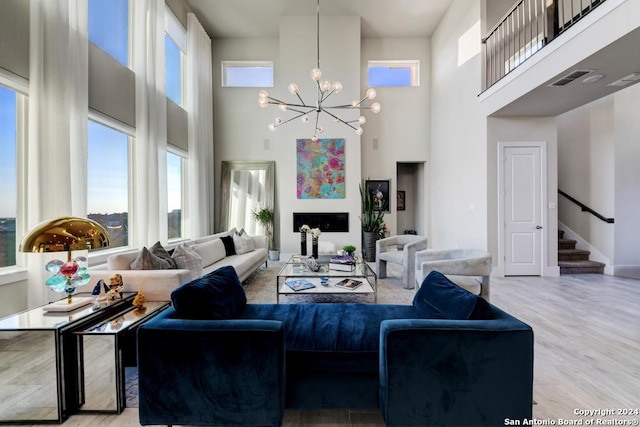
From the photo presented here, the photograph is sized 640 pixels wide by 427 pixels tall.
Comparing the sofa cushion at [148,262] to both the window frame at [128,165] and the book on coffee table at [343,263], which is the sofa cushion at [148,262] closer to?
the window frame at [128,165]

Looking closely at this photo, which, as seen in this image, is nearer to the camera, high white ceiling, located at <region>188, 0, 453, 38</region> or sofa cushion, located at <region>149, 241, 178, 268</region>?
sofa cushion, located at <region>149, 241, 178, 268</region>

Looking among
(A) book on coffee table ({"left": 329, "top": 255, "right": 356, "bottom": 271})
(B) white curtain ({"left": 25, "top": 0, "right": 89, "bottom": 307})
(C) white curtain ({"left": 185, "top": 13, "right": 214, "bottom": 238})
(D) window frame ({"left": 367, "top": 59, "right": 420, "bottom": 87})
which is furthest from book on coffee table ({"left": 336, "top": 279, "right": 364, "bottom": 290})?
(D) window frame ({"left": 367, "top": 59, "right": 420, "bottom": 87})

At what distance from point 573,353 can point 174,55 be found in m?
7.49

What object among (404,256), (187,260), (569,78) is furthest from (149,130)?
(569,78)

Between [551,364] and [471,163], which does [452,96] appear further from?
[551,364]

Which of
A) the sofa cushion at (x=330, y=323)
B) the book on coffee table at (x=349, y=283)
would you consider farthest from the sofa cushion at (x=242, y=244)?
the sofa cushion at (x=330, y=323)

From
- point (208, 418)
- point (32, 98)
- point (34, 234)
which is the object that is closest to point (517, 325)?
point (208, 418)

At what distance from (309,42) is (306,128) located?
197 centimetres

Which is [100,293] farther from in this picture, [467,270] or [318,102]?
[467,270]

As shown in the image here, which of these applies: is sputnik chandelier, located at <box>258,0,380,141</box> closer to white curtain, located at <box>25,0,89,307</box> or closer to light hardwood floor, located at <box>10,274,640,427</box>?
white curtain, located at <box>25,0,89,307</box>

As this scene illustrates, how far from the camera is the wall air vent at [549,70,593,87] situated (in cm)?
324

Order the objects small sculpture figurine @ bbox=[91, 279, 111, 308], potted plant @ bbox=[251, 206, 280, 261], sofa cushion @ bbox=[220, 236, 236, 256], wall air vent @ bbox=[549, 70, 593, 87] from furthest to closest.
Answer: potted plant @ bbox=[251, 206, 280, 261], sofa cushion @ bbox=[220, 236, 236, 256], wall air vent @ bbox=[549, 70, 593, 87], small sculpture figurine @ bbox=[91, 279, 111, 308]

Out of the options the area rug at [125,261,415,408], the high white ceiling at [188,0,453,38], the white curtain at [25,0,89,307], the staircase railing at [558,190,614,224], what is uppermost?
the high white ceiling at [188,0,453,38]

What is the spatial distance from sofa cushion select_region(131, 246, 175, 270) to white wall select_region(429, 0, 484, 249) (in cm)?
484
